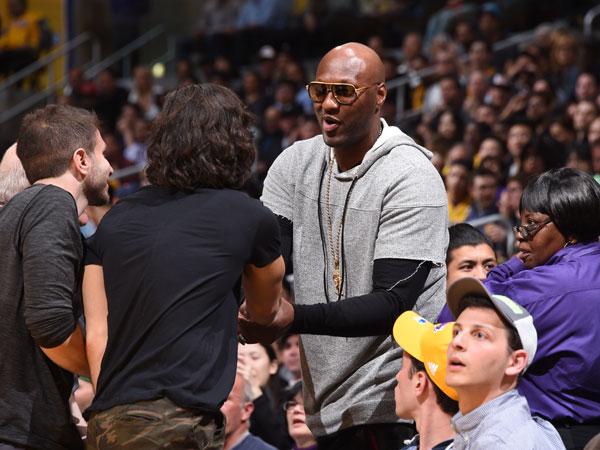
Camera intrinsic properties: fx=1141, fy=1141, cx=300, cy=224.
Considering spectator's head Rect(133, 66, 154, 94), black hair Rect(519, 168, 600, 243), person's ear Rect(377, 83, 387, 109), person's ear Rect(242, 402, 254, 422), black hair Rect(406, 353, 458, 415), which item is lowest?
spectator's head Rect(133, 66, 154, 94)

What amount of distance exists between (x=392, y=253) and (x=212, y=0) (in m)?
14.3

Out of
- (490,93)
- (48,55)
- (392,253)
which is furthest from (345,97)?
(48,55)

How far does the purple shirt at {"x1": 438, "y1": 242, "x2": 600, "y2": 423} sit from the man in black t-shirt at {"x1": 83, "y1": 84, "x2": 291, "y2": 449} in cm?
103

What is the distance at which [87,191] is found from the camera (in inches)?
126

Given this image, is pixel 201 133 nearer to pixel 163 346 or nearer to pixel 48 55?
pixel 163 346

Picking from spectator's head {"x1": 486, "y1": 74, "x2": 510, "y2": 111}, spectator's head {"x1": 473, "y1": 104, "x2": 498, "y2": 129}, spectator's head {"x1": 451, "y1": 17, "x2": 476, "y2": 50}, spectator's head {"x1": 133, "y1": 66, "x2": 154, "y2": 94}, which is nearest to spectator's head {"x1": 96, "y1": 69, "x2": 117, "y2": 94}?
spectator's head {"x1": 133, "y1": 66, "x2": 154, "y2": 94}

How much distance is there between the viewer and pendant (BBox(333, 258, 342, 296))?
3494 mm

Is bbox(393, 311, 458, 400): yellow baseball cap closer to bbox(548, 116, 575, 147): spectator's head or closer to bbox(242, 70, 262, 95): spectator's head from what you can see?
bbox(548, 116, 575, 147): spectator's head

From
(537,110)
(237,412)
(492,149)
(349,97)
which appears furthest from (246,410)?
(537,110)

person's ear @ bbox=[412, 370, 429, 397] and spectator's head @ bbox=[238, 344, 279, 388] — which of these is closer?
person's ear @ bbox=[412, 370, 429, 397]

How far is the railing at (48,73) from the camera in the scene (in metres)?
15.0

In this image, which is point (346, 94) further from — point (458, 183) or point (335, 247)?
point (458, 183)

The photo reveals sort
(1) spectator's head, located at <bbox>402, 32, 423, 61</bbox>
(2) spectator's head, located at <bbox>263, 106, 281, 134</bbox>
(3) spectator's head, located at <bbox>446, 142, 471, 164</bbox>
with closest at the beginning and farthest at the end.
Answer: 1. (3) spectator's head, located at <bbox>446, 142, 471, 164</bbox>
2. (2) spectator's head, located at <bbox>263, 106, 281, 134</bbox>
3. (1) spectator's head, located at <bbox>402, 32, 423, 61</bbox>

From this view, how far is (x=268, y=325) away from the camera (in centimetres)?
302
